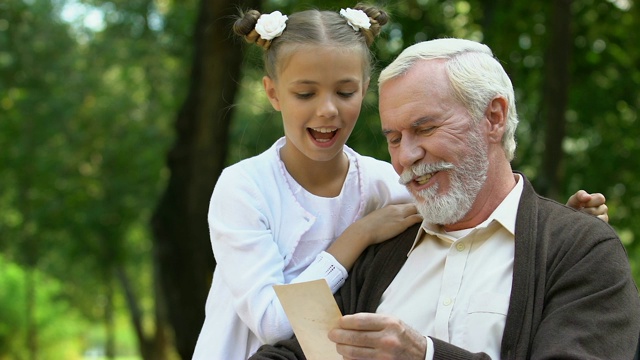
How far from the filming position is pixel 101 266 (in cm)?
1948

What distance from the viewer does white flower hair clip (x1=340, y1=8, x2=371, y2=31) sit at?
3305 mm

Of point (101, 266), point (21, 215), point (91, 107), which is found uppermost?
point (91, 107)

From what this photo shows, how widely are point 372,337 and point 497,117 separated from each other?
3.04 feet

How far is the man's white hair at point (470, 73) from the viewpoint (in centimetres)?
295

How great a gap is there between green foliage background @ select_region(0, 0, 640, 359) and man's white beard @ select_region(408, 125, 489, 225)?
22.2 ft

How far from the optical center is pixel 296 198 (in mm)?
3264

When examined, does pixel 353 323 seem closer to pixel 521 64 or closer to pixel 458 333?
pixel 458 333

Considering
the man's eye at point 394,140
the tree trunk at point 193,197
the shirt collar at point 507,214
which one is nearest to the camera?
the shirt collar at point 507,214

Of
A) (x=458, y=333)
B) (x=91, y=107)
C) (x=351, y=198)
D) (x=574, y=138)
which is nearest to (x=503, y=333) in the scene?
(x=458, y=333)

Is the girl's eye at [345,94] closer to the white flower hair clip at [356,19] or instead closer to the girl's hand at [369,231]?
the white flower hair clip at [356,19]

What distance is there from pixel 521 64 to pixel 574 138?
64.8 inches

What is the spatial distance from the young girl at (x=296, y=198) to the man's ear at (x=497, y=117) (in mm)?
391

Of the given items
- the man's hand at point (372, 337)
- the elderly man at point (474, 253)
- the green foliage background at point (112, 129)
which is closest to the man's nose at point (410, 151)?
the elderly man at point (474, 253)

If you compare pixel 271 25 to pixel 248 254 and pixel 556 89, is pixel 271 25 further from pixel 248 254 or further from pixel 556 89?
pixel 556 89
